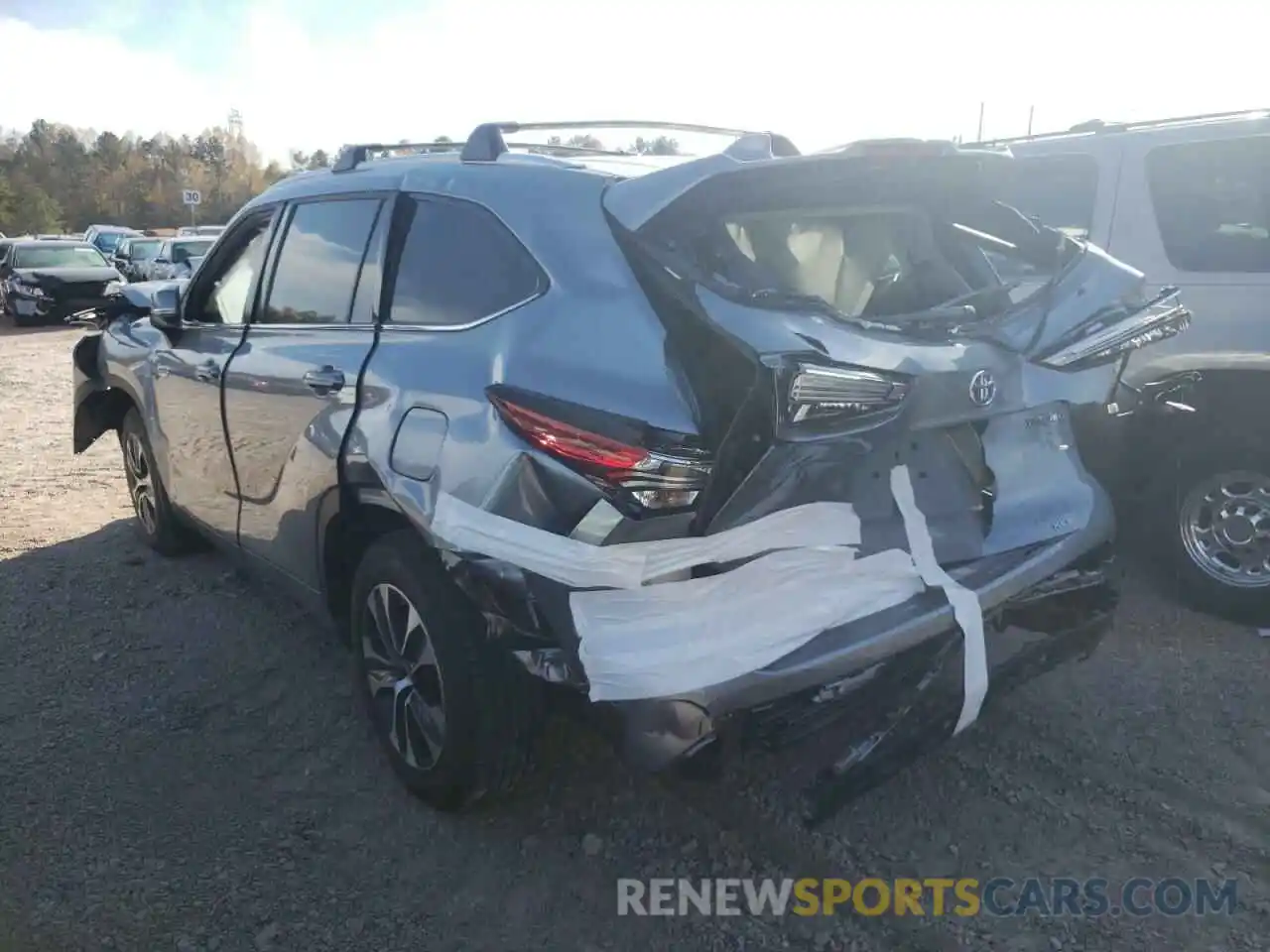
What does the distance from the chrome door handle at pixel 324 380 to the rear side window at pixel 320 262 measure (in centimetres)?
20

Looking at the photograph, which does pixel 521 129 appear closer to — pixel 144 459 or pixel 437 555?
pixel 437 555

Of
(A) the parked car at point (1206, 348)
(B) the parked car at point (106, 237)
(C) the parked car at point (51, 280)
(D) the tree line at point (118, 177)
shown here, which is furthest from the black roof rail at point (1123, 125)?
(D) the tree line at point (118, 177)

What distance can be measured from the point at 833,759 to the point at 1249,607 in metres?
2.87

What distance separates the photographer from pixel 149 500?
5559mm

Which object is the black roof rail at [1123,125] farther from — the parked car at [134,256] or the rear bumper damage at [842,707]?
the parked car at [134,256]

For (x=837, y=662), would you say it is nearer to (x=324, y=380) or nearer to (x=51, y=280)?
(x=324, y=380)

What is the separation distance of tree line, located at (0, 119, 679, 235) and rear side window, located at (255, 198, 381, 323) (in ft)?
177

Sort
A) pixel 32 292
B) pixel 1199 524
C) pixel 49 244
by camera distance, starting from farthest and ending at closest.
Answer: pixel 49 244 → pixel 32 292 → pixel 1199 524

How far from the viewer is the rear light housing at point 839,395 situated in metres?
2.38

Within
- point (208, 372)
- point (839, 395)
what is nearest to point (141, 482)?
point (208, 372)

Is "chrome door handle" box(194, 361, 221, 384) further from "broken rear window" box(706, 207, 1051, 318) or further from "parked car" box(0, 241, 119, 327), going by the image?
"parked car" box(0, 241, 119, 327)

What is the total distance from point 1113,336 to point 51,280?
70.8 ft

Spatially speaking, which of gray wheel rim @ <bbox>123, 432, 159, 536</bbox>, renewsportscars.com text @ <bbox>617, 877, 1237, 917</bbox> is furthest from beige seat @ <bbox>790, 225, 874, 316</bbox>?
gray wheel rim @ <bbox>123, 432, 159, 536</bbox>

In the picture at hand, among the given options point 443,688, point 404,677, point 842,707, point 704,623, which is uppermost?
point 704,623
